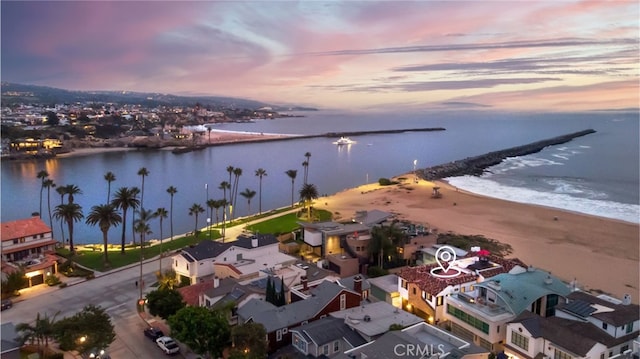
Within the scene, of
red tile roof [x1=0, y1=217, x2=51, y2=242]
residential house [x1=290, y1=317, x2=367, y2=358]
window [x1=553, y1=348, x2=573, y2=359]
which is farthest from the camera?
red tile roof [x1=0, y1=217, x2=51, y2=242]

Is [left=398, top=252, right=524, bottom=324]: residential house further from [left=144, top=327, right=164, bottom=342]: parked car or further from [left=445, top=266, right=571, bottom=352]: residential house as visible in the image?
[left=144, top=327, right=164, bottom=342]: parked car

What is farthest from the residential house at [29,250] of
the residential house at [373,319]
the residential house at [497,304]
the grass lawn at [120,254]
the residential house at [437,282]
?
the residential house at [497,304]

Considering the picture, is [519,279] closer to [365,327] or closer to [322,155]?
[365,327]

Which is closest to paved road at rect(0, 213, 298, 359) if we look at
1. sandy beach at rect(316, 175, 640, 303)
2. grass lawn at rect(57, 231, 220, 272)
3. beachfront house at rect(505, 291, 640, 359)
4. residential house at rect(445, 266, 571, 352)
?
grass lawn at rect(57, 231, 220, 272)

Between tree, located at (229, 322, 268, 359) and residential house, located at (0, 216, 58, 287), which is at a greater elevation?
tree, located at (229, 322, 268, 359)

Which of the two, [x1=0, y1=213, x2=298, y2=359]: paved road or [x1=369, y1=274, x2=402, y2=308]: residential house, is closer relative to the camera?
[x1=0, y1=213, x2=298, y2=359]: paved road

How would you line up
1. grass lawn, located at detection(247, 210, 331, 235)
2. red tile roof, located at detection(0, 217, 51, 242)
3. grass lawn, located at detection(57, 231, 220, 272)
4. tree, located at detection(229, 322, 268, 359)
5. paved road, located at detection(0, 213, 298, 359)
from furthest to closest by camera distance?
grass lawn, located at detection(247, 210, 331, 235), grass lawn, located at detection(57, 231, 220, 272), red tile roof, located at detection(0, 217, 51, 242), paved road, located at detection(0, 213, 298, 359), tree, located at detection(229, 322, 268, 359)
